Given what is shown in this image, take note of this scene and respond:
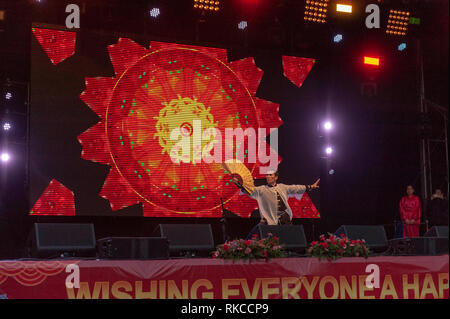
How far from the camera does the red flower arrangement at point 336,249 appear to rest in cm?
551

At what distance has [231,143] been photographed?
358 inches

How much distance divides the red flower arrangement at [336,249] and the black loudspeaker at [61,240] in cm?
287

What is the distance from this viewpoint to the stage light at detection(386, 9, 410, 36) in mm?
9516

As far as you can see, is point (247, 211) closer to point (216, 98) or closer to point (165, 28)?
point (216, 98)

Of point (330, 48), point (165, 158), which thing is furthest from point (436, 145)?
point (165, 158)

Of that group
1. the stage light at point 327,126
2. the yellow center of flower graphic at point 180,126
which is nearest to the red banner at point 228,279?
the yellow center of flower graphic at point 180,126

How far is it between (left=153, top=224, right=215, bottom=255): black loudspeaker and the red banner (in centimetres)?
221

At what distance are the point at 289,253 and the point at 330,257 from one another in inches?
24.9

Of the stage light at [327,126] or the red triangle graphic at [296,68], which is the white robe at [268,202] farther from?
the red triangle graphic at [296,68]

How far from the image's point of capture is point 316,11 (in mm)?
9195

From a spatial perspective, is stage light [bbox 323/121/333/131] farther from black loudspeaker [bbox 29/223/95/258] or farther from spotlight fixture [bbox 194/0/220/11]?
black loudspeaker [bbox 29/223/95/258]

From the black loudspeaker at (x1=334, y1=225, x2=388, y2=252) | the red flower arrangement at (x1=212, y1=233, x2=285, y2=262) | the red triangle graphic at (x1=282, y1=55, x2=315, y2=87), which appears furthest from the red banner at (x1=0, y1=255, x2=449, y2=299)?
the red triangle graphic at (x1=282, y1=55, x2=315, y2=87)

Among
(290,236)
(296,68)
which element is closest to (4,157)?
(290,236)
